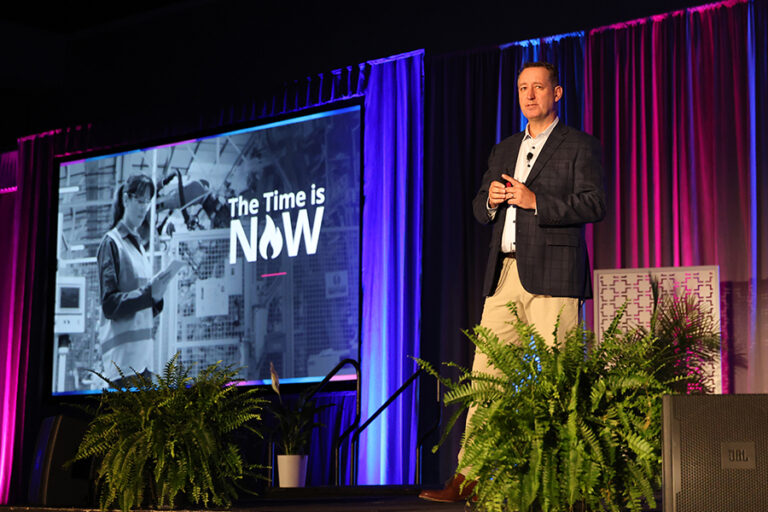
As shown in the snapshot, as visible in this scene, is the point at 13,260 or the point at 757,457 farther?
the point at 13,260

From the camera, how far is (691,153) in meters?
5.52

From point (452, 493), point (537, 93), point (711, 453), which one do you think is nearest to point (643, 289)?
point (537, 93)

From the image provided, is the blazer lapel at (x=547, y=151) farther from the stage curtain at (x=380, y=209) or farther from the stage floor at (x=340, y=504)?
the stage curtain at (x=380, y=209)

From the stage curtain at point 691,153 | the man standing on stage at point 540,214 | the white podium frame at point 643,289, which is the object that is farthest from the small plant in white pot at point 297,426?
the man standing on stage at point 540,214

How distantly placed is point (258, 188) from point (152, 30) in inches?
86.1

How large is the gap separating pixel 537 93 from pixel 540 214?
0.42 metres

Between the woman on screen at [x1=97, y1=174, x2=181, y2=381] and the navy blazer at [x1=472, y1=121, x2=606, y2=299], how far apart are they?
4259 millimetres

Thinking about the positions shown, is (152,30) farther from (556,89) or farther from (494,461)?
(494,461)

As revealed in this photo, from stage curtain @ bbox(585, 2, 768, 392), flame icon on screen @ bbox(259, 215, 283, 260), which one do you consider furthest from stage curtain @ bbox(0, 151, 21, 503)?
stage curtain @ bbox(585, 2, 768, 392)

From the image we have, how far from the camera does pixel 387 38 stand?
684 centimetres

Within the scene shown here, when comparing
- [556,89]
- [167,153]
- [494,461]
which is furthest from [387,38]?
[494,461]

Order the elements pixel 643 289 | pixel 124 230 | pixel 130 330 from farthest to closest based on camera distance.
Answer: pixel 124 230 → pixel 130 330 → pixel 643 289

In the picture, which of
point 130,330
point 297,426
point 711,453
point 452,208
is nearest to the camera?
point 711,453

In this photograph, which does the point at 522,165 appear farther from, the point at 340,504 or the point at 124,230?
the point at 124,230
